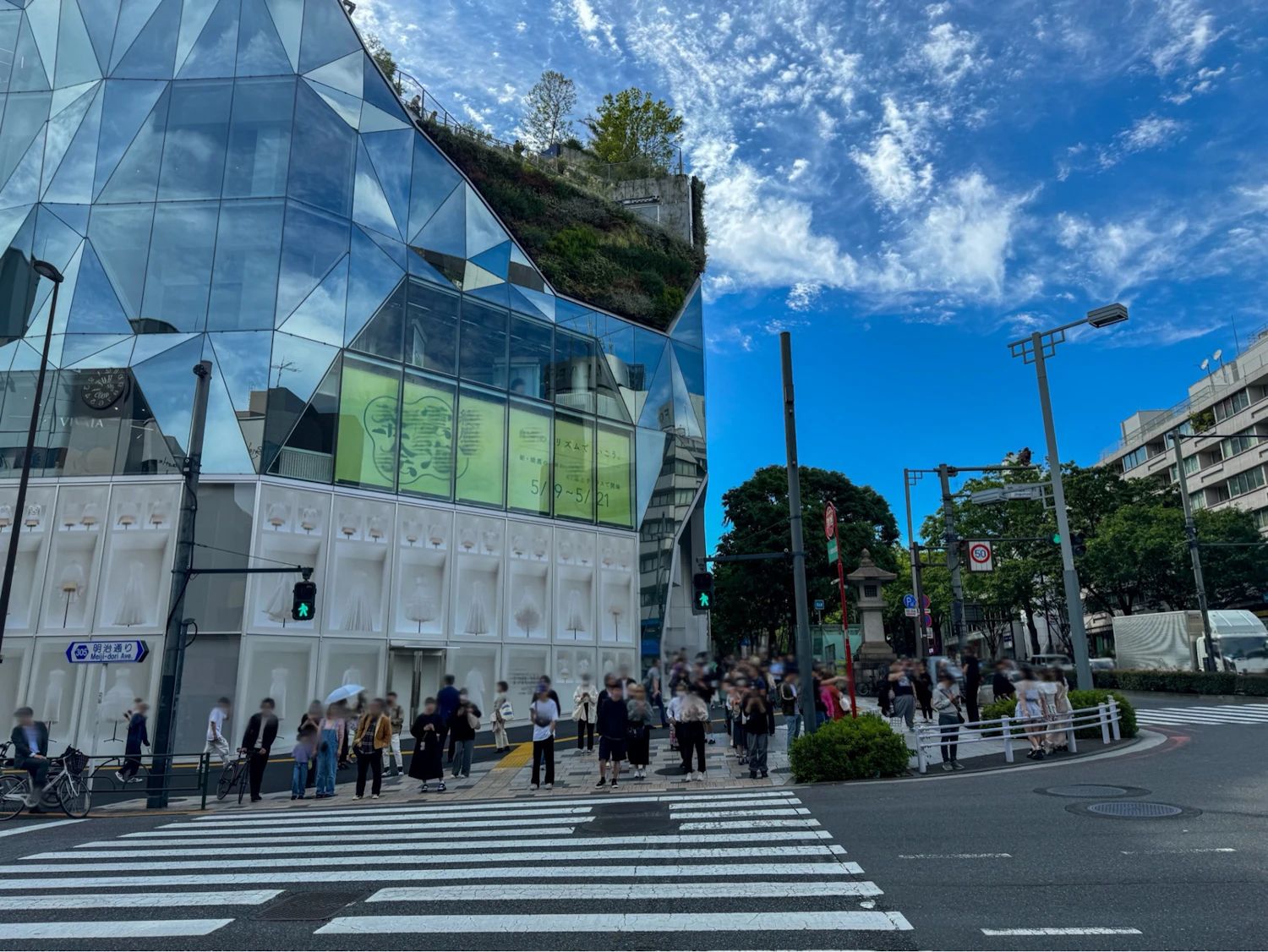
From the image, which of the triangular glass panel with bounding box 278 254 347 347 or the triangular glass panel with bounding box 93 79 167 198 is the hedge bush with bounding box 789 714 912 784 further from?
the triangular glass panel with bounding box 93 79 167 198

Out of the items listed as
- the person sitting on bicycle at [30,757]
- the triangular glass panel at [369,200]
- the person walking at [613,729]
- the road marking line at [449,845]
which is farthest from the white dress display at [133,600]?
the person walking at [613,729]

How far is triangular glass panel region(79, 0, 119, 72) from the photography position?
25.8m

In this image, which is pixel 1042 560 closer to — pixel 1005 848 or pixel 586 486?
pixel 586 486

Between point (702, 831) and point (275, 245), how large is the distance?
21489 millimetres

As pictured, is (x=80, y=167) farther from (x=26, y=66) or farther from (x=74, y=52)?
(x=26, y=66)

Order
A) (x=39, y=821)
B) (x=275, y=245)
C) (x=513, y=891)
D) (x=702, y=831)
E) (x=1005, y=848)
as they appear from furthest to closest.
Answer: (x=275, y=245), (x=39, y=821), (x=702, y=831), (x=1005, y=848), (x=513, y=891)

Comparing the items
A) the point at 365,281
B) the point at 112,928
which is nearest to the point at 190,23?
the point at 365,281

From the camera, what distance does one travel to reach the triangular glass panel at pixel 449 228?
27.7 metres

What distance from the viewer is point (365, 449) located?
24719 mm

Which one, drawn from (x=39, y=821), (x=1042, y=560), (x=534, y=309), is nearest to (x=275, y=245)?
(x=534, y=309)

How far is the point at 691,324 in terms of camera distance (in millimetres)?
35625

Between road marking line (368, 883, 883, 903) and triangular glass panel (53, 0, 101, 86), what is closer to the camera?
road marking line (368, 883, 883, 903)

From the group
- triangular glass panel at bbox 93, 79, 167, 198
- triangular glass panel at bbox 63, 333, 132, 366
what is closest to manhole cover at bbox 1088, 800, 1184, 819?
triangular glass panel at bbox 63, 333, 132, 366

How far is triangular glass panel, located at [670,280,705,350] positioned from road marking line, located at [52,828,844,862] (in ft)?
87.9
